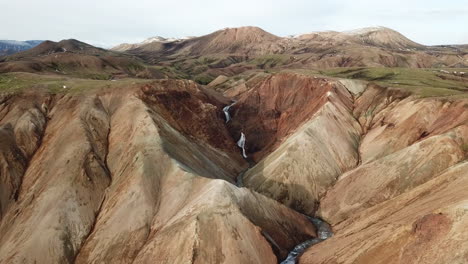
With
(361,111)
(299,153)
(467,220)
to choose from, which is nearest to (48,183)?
(299,153)

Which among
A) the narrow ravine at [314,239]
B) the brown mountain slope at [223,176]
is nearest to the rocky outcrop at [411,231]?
the brown mountain slope at [223,176]

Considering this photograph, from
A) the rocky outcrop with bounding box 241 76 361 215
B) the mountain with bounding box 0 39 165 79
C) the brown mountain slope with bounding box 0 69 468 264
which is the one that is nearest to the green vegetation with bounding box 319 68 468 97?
the brown mountain slope with bounding box 0 69 468 264

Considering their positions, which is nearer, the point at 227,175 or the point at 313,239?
the point at 313,239

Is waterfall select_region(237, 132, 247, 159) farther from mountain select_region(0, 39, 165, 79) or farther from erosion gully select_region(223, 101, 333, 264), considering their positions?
mountain select_region(0, 39, 165, 79)

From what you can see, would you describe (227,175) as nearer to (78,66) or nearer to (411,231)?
(411,231)

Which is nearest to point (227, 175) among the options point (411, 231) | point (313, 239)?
point (313, 239)
